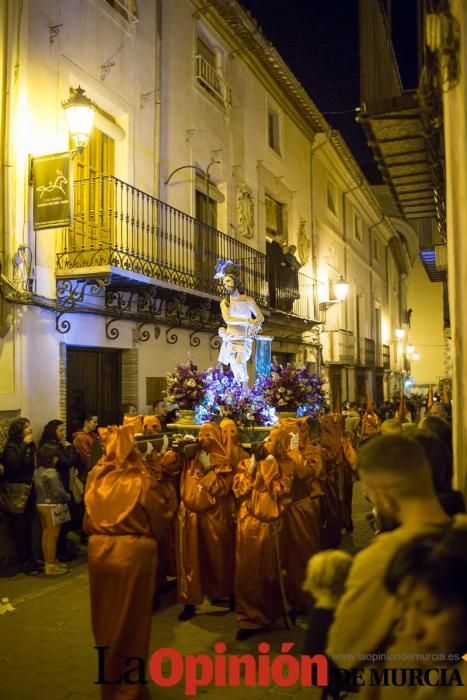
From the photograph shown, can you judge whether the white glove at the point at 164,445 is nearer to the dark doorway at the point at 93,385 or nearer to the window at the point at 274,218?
the dark doorway at the point at 93,385

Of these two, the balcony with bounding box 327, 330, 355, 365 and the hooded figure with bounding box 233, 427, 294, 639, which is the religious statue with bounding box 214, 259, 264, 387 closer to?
the hooded figure with bounding box 233, 427, 294, 639

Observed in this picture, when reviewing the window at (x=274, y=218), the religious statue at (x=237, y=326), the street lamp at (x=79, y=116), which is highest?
the window at (x=274, y=218)

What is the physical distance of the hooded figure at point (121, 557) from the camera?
14.2ft

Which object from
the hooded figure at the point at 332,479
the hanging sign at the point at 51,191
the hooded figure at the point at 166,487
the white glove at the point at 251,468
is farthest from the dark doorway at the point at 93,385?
the white glove at the point at 251,468

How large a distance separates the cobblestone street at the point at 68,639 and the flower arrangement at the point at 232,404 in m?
2.20

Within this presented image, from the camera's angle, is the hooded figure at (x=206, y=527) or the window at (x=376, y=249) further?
the window at (x=376, y=249)

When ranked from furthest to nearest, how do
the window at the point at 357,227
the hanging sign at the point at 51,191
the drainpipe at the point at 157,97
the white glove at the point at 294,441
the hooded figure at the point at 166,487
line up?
the window at the point at 357,227 → the drainpipe at the point at 157,97 → the hanging sign at the point at 51,191 → the hooded figure at the point at 166,487 → the white glove at the point at 294,441

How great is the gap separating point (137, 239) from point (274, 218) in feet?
27.1

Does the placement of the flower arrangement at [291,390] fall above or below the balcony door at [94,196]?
below

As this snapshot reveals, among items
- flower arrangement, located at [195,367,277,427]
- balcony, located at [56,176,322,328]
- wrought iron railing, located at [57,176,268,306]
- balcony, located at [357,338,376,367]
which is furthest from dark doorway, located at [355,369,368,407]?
flower arrangement, located at [195,367,277,427]

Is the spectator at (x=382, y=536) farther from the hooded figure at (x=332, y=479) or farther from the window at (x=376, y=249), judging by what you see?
the window at (x=376, y=249)

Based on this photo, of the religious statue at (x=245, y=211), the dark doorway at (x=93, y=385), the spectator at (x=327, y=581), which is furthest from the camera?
the religious statue at (x=245, y=211)

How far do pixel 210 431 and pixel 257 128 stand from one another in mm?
13160

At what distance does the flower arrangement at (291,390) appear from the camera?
8.08 m
